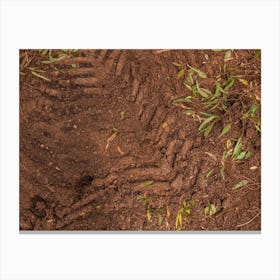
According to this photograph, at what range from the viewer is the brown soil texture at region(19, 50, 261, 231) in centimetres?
143

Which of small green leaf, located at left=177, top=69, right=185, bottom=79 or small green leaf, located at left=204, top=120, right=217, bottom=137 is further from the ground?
small green leaf, located at left=177, top=69, right=185, bottom=79

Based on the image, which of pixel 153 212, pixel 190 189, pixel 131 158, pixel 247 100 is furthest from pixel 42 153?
pixel 247 100

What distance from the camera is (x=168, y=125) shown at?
1.45 m

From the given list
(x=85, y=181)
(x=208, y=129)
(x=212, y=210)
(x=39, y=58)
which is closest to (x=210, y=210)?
(x=212, y=210)

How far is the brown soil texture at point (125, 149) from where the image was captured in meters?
1.43

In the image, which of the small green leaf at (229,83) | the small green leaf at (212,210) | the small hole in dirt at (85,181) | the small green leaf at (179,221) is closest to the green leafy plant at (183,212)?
the small green leaf at (179,221)

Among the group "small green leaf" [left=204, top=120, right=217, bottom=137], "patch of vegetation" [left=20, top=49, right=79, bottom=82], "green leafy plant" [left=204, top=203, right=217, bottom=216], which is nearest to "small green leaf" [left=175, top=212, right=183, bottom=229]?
"green leafy plant" [left=204, top=203, right=217, bottom=216]

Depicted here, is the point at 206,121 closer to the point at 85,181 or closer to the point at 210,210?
the point at 210,210

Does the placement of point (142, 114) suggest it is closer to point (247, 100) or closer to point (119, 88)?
point (119, 88)

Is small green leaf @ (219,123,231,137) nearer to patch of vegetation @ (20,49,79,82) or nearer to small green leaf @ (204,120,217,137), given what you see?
small green leaf @ (204,120,217,137)

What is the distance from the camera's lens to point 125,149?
145cm

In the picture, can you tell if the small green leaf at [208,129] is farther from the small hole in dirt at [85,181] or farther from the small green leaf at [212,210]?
the small hole in dirt at [85,181]

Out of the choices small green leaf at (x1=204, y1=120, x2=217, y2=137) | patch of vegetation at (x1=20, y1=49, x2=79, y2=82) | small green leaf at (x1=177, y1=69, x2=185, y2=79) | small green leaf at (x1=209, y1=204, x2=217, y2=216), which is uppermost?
patch of vegetation at (x1=20, y1=49, x2=79, y2=82)

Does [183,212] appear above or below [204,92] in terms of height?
below
